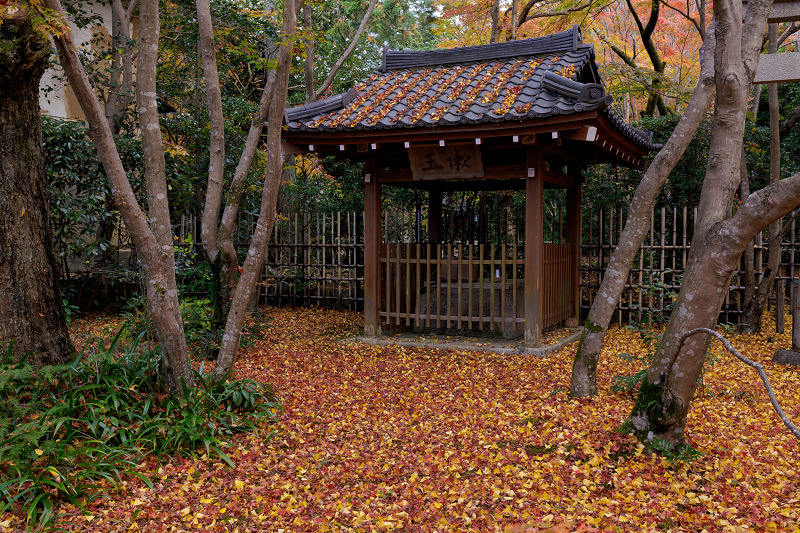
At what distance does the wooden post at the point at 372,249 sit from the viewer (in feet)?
27.4

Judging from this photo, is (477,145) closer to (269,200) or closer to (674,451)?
(269,200)

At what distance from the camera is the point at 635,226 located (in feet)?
16.7

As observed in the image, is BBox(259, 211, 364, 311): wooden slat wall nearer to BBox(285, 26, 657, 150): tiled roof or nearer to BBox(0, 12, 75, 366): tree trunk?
BBox(285, 26, 657, 150): tiled roof

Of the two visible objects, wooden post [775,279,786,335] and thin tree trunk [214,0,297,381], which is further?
wooden post [775,279,786,335]

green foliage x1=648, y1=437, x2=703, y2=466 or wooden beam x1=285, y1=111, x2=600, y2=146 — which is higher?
wooden beam x1=285, y1=111, x2=600, y2=146

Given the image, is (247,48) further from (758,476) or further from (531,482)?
(758,476)

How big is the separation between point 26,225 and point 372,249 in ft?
Answer: 14.8

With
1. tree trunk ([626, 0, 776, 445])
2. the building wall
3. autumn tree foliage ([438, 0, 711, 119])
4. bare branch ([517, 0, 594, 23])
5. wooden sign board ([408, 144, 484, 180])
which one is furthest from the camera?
bare branch ([517, 0, 594, 23])

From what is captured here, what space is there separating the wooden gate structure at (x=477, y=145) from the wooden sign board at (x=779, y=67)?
1561mm

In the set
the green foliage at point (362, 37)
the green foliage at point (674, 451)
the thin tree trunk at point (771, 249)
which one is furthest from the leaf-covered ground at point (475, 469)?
the green foliage at point (362, 37)

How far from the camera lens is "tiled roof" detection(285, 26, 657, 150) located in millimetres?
6848

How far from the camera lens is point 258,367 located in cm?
704

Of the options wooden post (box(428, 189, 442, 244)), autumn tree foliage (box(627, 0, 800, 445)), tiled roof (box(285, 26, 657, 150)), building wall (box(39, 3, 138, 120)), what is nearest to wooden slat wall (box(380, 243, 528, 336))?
wooden post (box(428, 189, 442, 244))

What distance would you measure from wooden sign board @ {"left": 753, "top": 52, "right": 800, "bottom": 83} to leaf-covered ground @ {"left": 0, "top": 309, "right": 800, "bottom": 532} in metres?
2.95
